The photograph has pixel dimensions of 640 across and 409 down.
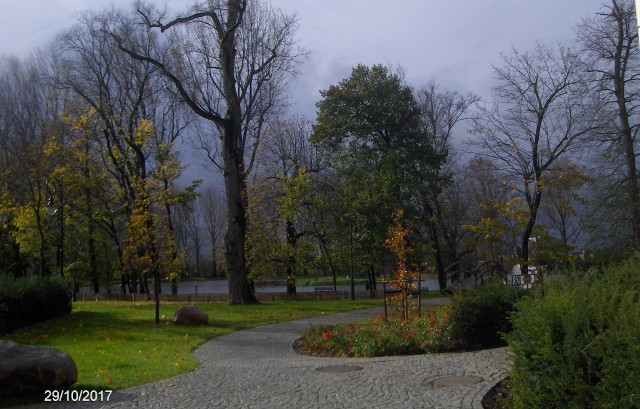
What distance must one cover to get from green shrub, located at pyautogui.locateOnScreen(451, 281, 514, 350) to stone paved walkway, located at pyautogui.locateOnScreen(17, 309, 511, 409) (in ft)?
3.46

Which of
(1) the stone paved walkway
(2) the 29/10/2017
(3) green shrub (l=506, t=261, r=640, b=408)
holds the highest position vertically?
(3) green shrub (l=506, t=261, r=640, b=408)

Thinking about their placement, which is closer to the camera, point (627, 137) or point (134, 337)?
point (134, 337)

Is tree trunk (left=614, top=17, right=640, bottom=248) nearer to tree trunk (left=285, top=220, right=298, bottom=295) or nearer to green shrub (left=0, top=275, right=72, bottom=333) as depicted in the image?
green shrub (left=0, top=275, right=72, bottom=333)

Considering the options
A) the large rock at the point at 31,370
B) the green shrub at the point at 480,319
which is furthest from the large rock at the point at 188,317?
the large rock at the point at 31,370

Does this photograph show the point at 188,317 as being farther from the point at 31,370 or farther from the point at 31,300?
the point at 31,370

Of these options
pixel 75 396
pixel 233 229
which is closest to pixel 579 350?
pixel 75 396

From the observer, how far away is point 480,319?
11680 mm

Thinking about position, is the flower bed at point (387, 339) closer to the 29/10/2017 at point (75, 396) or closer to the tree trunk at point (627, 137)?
the 29/10/2017 at point (75, 396)

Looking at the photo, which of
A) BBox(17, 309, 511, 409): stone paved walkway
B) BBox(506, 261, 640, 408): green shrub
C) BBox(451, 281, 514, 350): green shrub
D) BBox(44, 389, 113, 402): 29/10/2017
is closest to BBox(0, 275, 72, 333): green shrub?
BBox(17, 309, 511, 409): stone paved walkway

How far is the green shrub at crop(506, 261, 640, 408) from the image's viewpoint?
5273 mm

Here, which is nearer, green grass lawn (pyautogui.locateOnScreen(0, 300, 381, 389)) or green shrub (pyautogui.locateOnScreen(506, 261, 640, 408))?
green shrub (pyautogui.locateOnScreen(506, 261, 640, 408))

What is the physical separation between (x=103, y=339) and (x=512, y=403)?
11.5m

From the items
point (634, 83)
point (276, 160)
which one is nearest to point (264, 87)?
point (276, 160)

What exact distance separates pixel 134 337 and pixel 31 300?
4.64m
